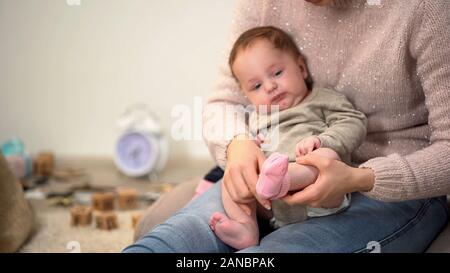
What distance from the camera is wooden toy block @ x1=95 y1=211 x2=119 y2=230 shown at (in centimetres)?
101

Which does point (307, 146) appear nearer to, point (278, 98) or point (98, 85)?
point (278, 98)

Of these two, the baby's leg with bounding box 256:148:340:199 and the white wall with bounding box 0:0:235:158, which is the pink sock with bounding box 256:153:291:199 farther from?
the white wall with bounding box 0:0:235:158

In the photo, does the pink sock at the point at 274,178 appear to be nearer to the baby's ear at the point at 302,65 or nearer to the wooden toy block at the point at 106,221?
the baby's ear at the point at 302,65

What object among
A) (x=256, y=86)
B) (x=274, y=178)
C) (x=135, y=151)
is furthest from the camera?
(x=135, y=151)

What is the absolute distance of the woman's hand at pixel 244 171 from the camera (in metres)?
0.73

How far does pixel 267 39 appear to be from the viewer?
0.76 meters

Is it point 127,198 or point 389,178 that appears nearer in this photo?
point 389,178

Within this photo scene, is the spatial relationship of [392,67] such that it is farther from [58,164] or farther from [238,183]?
[58,164]

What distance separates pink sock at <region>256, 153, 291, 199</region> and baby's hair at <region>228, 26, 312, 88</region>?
0.16 meters

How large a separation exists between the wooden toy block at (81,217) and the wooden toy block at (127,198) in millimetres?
66

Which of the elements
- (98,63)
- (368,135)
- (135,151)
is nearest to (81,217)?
(135,151)

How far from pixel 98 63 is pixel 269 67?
0.85 feet

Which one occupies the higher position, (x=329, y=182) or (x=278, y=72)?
(x=278, y=72)
